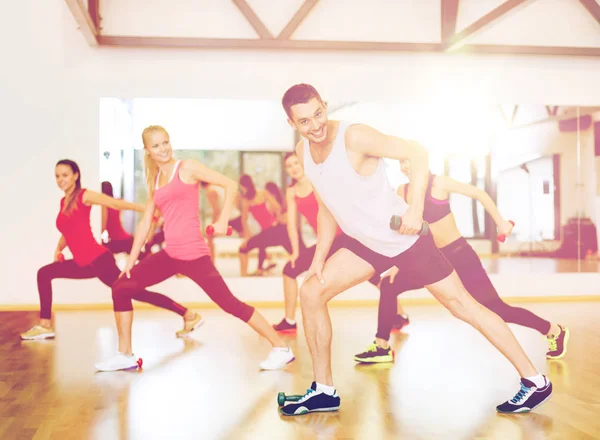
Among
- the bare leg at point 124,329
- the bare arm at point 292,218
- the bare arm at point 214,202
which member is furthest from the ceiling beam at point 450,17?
the bare leg at point 124,329

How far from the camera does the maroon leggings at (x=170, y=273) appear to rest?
3.92m

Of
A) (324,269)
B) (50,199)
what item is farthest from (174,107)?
(324,269)

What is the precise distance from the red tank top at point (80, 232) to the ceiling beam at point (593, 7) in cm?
615

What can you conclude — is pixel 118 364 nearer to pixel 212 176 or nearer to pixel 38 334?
pixel 212 176

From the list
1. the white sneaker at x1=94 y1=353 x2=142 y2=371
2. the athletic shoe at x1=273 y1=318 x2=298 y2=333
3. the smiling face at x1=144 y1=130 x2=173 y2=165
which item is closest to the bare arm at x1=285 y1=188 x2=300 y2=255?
the athletic shoe at x1=273 y1=318 x2=298 y2=333

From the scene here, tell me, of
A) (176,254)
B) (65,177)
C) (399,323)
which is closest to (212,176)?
(176,254)

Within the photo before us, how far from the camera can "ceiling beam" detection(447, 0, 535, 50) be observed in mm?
6715

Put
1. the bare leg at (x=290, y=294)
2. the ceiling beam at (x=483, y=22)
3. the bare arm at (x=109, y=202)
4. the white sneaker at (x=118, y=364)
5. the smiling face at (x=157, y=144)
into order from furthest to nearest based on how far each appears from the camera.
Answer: the ceiling beam at (x=483, y=22)
the bare leg at (x=290, y=294)
the bare arm at (x=109, y=202)
the white sneaker at (x=118, y=364)
the smiling face at (x=157, y=144)

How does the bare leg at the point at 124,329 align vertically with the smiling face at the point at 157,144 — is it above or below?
below

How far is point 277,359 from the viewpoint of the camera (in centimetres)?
398

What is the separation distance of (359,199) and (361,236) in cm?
17

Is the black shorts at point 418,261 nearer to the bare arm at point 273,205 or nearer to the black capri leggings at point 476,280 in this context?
the black capri leggings at point 476,280

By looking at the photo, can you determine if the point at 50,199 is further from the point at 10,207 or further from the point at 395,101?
the point at 395,101

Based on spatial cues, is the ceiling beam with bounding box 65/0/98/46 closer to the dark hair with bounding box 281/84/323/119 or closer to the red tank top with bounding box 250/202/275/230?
the red tank top with bounding box 250/202/275/230
